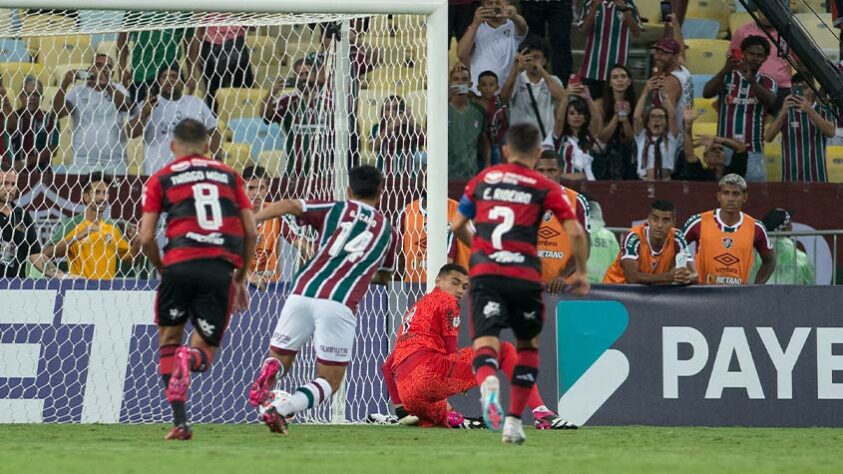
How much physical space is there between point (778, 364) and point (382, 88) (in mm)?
3848

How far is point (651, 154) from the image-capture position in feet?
50.1

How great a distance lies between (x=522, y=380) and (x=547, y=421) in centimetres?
267

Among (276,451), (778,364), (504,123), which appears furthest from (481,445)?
(504,123)

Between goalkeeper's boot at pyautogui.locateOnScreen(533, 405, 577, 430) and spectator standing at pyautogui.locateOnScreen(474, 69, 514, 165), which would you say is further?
spectator standing at pyautogui.locateOnScreen(474, 69, 514, 165)

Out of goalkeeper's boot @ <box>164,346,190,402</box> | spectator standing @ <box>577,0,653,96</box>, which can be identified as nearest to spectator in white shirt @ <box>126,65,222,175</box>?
spectator standing @ <box>577,0,653,96</box>

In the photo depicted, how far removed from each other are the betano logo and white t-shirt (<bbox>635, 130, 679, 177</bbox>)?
3681mm

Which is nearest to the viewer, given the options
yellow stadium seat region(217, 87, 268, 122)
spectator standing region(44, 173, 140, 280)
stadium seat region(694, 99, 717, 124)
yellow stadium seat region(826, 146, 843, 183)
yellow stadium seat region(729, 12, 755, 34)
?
spectator standing region(44, 173, 140, 280)

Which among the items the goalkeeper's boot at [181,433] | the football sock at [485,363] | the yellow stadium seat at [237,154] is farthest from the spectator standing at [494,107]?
the goalkeeper's boot at [181,433]

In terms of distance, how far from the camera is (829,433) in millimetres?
10594

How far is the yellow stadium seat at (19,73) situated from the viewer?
12648 millimetres

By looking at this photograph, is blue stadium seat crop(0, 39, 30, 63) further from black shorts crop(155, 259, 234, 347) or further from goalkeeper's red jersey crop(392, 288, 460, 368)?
black shorts crop(155, 259, 234, 347)

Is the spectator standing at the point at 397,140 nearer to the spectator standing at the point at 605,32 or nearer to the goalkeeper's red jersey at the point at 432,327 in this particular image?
the goalkeeper's red jersey at the point at 432,327

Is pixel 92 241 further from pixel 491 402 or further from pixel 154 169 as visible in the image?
pixel 491 402

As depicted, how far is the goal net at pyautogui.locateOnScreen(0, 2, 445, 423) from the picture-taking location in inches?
436
